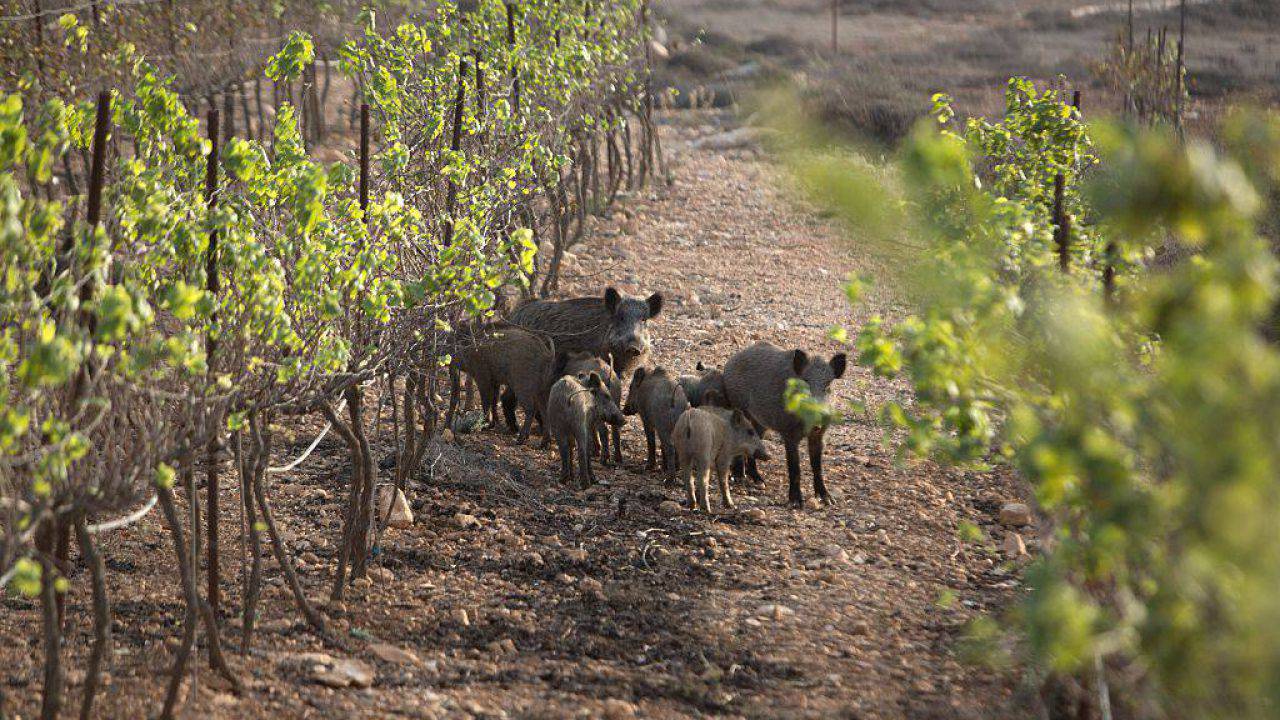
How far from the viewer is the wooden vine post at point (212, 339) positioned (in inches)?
178

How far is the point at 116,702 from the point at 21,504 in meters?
1.72

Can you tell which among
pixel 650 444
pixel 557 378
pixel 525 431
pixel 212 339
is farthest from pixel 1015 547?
pixel 212 339

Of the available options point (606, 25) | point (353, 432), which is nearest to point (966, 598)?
point (353, 432)

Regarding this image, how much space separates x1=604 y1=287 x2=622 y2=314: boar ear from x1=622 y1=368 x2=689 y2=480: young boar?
0.77 m

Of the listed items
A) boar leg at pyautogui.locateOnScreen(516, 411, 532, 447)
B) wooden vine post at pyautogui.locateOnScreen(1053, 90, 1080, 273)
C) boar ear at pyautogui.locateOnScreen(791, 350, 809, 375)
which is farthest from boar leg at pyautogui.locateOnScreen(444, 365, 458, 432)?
wooden vine post at pyautogui.locateOnScreen(1053, 90, 1080, 273)

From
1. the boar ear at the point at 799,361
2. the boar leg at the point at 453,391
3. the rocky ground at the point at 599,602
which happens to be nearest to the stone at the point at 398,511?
the rocky ground at the point at 599,602

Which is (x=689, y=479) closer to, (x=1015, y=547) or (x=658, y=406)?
(x=658, y=406)

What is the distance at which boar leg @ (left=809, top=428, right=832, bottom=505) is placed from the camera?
7.55 metres

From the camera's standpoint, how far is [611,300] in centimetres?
906

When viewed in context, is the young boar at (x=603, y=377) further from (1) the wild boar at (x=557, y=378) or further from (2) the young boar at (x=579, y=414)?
(2) the young boar at (x=579, y=414)

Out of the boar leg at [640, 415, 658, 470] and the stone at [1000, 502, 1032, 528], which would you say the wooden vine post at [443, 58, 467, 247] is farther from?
the stone at [1000, 502, 1032, 528]

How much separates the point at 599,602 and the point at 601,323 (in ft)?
11.0

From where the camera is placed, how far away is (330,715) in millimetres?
4875

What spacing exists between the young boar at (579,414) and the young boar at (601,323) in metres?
1.02
